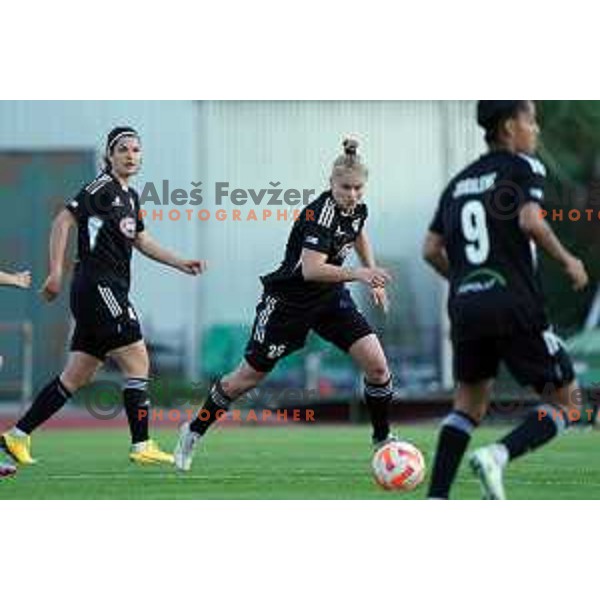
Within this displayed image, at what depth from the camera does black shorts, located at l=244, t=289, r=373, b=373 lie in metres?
7.19

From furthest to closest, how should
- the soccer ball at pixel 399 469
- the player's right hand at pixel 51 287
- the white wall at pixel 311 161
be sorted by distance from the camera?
the white wall at pixel 311 161, the player's right hand at pixel 51 287, the soccer ball at pixel 399 469

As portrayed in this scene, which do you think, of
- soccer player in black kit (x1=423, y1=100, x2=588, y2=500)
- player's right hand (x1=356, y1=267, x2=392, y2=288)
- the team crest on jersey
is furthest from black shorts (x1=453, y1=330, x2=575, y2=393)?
the team crest on jersey

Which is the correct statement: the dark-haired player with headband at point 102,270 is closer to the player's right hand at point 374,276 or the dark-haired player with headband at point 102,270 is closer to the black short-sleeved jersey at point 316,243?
the black short-sleeved jersey at point 316,243

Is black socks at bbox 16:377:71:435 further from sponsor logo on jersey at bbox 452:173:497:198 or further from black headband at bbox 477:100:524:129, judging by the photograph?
black headband at bbox 477:100:524:129

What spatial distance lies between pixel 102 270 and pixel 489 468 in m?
2.88

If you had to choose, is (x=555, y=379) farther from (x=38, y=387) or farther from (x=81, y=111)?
(x=38, y=387)

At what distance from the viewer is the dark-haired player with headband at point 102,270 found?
7465 millimetres

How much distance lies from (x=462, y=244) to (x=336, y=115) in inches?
156

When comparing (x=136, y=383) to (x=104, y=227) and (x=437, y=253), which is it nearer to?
(x=104, y=227)

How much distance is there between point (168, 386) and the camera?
37.6 ft

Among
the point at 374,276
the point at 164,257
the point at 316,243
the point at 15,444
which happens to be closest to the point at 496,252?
the point at 374,276

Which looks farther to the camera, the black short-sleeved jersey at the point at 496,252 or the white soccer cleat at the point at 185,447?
the white soccer cleat at the point at 185,447

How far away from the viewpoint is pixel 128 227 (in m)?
7.54

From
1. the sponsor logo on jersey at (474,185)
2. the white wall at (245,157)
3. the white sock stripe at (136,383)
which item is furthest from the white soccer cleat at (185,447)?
the sponsor logo on jersey at (474,185)
